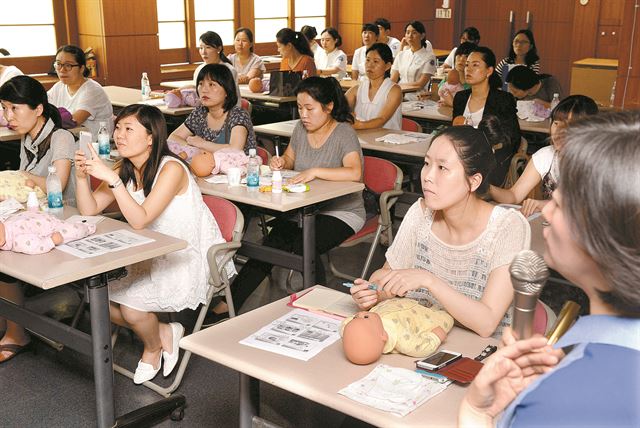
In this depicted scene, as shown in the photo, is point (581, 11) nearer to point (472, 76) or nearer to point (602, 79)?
point (602, 79)

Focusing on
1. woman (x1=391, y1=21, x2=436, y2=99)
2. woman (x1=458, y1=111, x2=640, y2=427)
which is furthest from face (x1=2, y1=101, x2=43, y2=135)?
woman (x1=391, y1=21, x2=436, y2=99)

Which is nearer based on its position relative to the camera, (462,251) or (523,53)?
(462,251)

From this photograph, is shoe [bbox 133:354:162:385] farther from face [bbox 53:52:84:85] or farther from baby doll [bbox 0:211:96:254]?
face [bbox 53:52:84:85]

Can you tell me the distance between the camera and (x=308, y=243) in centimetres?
384

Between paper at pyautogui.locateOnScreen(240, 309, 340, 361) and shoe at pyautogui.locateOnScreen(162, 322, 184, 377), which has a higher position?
paper at pyautogui.locateOnScreen(240, 309, 340, 361)

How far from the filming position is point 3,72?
680cm

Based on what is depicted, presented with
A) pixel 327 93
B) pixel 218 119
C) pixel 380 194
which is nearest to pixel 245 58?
pixel 218 119

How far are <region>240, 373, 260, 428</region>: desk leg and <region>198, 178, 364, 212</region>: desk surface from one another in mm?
1479

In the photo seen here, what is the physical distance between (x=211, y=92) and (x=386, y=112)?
160cm

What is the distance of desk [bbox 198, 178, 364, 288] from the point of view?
3.74 meters

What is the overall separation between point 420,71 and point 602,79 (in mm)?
2862

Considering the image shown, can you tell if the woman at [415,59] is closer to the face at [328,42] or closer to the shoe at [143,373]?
the face at [328,42]

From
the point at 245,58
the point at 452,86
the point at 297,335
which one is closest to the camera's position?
the point at 297,335

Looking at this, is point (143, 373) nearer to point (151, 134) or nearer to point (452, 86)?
point (151, 134)
